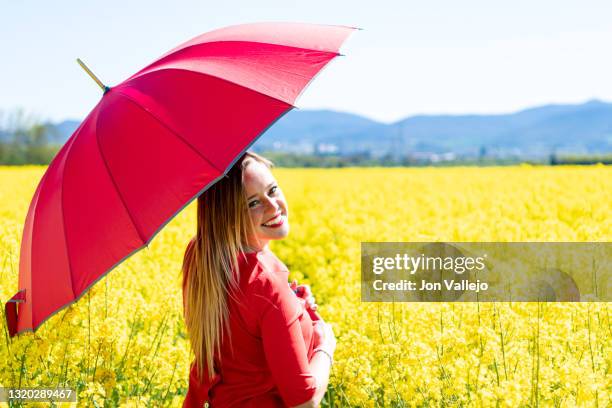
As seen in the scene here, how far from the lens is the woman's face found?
278cm

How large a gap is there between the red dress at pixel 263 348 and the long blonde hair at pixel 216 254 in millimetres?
44

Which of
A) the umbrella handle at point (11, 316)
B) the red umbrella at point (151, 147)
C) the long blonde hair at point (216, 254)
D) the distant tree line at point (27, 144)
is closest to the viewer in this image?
the long blonde hair at point (216, 254)

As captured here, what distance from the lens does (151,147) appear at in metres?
2.90

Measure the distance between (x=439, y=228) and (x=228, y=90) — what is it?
5.32 meters

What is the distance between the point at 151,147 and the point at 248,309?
0.74m

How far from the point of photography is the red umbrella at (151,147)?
2801 millimetres

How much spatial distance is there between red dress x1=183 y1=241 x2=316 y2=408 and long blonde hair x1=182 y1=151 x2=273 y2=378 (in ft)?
0.14

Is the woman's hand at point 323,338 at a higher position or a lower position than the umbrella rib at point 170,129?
lower

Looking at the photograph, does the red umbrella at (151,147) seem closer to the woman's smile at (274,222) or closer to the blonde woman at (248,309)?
the blonde woman at (248,309)

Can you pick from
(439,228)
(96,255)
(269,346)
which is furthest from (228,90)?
(439,228)

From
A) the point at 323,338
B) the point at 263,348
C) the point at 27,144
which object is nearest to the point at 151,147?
the point at 263,348

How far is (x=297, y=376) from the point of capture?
101 inches

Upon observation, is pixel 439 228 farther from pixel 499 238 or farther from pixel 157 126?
pixel 157 126
